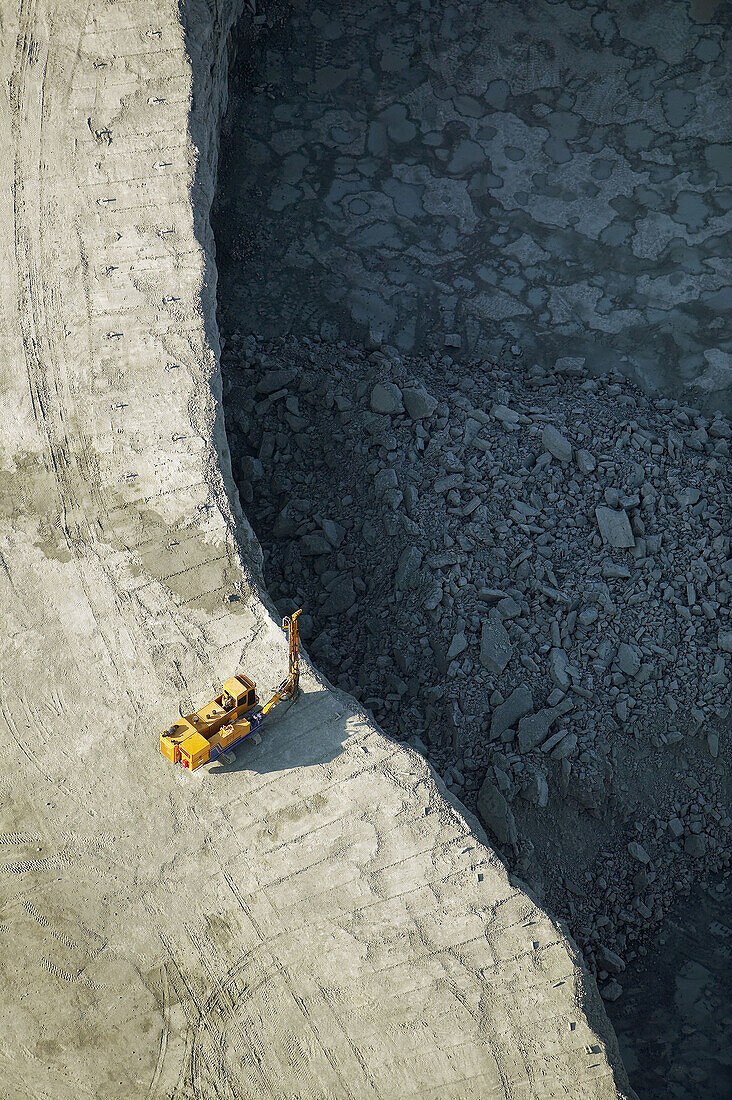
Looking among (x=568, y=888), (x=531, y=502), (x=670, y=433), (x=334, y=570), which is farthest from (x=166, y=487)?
(x=670, y=433)

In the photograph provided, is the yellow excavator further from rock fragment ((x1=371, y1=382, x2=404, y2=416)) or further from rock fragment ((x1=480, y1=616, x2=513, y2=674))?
rock fragment ((x1=371, y1=382, x2=404, y2=416))

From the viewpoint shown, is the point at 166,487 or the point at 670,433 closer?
the point at 166,487

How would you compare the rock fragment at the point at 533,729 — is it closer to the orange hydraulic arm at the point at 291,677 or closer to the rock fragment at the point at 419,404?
the orange hydraulic arm at the point at 291,677

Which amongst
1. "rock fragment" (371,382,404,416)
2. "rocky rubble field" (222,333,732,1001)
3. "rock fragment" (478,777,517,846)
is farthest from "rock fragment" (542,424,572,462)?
"rock fragment" (478,777,517,846)

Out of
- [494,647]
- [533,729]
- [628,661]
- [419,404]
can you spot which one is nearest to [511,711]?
[533,729]

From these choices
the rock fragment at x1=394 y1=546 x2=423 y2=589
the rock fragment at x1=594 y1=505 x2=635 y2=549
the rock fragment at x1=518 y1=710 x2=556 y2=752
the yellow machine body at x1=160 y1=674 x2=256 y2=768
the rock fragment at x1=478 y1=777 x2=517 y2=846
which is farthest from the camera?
the rock fragment at x1=594 y1=505 x2=635 y2=549

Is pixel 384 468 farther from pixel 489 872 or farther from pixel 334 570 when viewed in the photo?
pixel 489 872
